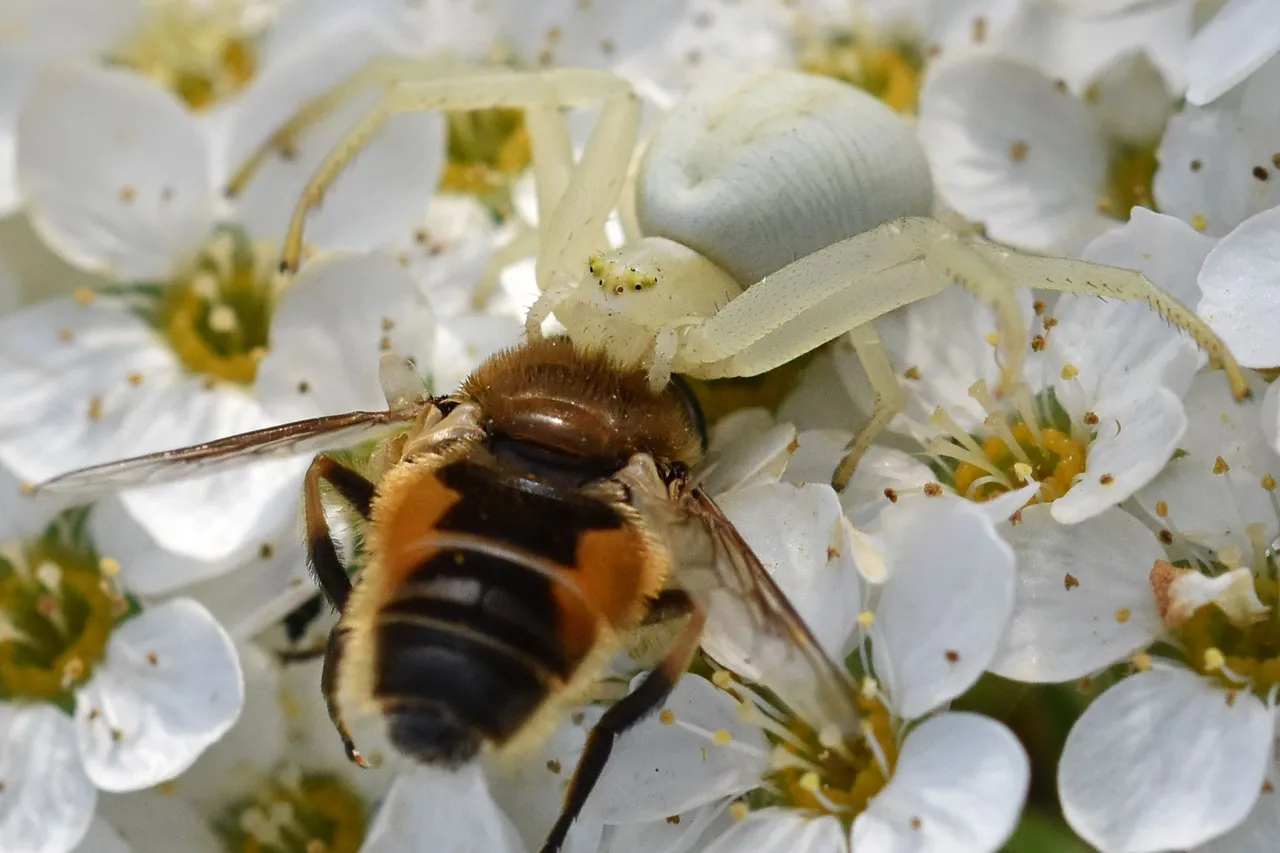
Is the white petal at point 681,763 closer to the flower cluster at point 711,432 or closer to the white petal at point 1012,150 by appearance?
the flower cluster at point 711,432

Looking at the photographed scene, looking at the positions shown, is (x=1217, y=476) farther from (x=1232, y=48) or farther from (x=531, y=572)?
(x=531, y=572)

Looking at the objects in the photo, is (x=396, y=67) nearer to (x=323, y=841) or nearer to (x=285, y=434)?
(x=285, y=434)

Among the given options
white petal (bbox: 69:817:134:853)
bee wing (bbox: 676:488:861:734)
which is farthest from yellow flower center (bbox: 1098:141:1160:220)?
white petal (bbox: 69:817:134:853)

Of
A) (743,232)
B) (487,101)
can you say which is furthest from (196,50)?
(743,232)

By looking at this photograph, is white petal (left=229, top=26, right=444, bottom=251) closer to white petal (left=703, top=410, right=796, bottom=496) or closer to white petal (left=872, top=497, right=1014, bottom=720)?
white petal (left=703, top=410, right=796, bottom=496)

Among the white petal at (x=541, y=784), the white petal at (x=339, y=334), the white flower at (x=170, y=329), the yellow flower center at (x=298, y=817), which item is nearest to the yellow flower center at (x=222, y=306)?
the white flower at (x=170, y=329)

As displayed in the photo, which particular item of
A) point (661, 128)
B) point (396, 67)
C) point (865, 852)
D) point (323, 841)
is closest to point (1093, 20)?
point (661, 128)
